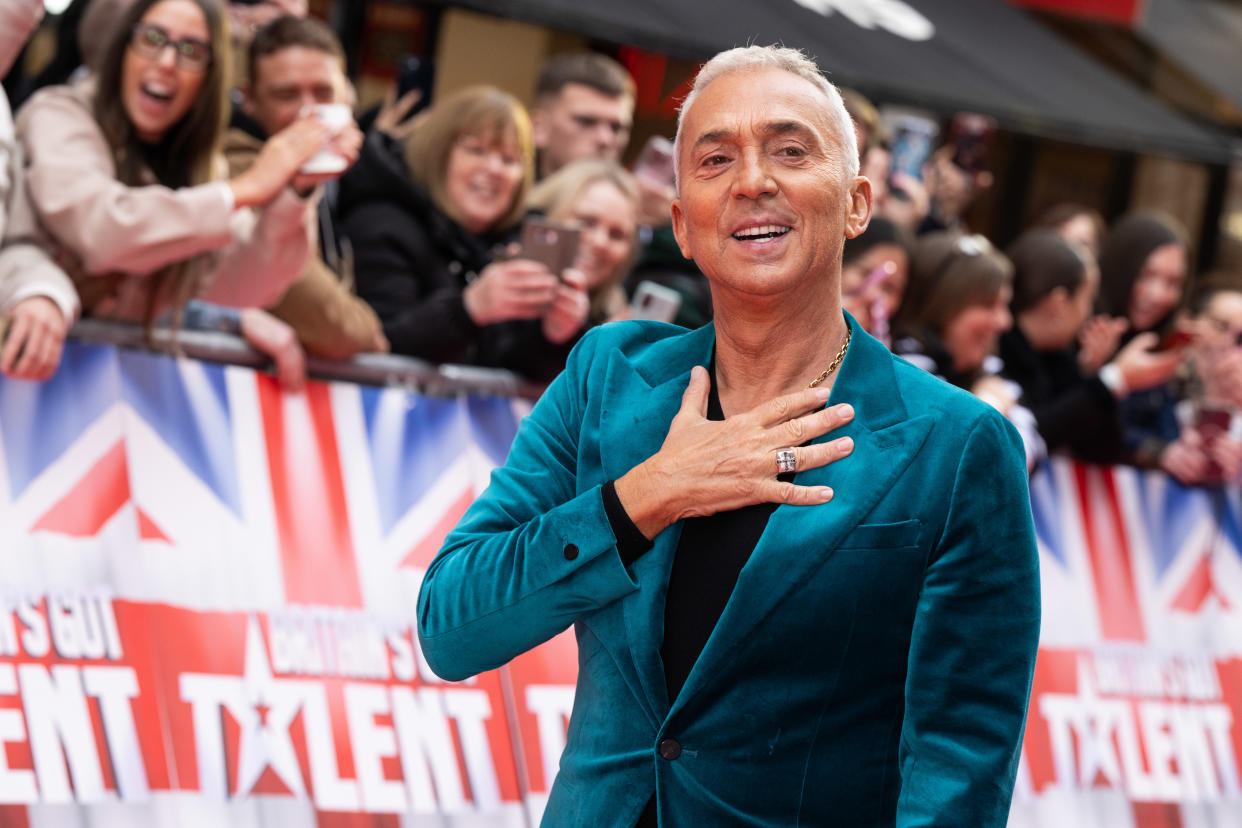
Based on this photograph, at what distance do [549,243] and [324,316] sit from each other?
2.33 ft

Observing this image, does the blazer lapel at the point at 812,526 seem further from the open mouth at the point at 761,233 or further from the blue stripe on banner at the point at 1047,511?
the blue stripe on banner at the point at 1047,511

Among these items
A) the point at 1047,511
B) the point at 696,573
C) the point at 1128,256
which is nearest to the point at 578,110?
the point at 1047,511

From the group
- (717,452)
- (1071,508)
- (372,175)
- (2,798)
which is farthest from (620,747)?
(1071,508)

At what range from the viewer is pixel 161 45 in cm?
422

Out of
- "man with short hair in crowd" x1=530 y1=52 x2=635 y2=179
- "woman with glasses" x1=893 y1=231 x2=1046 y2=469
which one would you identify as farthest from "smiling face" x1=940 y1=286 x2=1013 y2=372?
"man with short hair in crowd" x1=530 y1=52 x2=635 y2=179

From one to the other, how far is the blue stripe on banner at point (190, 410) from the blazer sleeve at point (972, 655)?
8.38 ft

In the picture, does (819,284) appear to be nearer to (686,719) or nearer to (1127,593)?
(686,719)

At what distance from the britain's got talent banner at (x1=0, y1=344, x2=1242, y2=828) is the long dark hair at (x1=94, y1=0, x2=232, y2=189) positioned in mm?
525

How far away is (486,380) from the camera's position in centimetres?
482

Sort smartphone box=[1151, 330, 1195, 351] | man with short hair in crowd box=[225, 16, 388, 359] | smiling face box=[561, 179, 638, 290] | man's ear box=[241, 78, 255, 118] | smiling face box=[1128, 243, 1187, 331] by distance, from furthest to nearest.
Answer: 1. smiling face box=[1128, 243, 1187, 331]
2. smartphone box=[1151, 330, 1195, 351]
3. smiling face box=[561, 179, 638, 290]
4. man's ear box=[241, 78, 255, 118]
5. man with short hair in crowd box=[225, 16, 388, 359]

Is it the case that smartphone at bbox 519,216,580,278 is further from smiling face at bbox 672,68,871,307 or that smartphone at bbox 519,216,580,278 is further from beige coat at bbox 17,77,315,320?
smiling face at bbox 672,68,871,307

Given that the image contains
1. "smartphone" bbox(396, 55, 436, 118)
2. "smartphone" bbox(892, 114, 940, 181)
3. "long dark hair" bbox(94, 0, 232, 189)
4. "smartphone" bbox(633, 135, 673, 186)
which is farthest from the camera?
"smartphone" bbox(892, 114, 940, 181)

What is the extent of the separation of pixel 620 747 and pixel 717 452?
1.36 ft

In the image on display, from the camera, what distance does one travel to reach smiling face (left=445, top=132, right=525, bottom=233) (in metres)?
5.16
